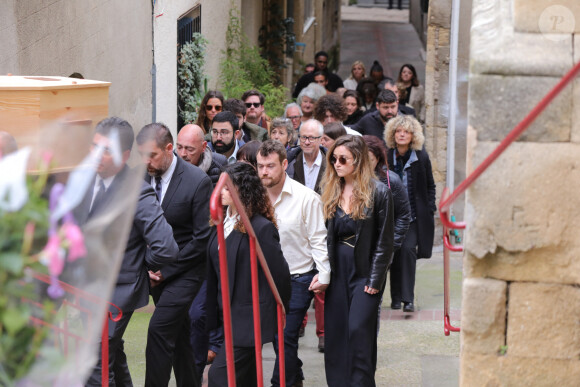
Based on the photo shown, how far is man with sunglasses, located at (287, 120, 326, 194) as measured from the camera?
7.42m

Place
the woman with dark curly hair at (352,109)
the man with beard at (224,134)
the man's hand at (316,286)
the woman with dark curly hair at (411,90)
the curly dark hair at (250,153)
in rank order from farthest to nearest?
the woman with dark curly hair at (411,90)
the woman with dark curly hair at (352,109)
the man with beard at (224,134)
the curly dark hair at (250,153)
the man's hand at (316,286)

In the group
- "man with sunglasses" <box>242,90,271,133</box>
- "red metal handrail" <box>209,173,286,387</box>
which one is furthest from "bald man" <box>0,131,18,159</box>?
"man with sunglasses" <box>242,90,271,133</box>

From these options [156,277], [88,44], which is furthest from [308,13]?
[156,277]

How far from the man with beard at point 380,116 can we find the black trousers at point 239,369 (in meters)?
4.66

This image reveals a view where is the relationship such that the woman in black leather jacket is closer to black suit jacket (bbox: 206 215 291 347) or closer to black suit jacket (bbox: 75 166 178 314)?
black suit jacket (bbox: 206 215 291 347)

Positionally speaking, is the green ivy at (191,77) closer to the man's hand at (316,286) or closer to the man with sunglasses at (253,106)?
the man with sunglasses at (253,106)

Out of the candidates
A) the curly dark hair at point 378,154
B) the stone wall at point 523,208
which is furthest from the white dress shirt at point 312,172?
the stone wall at point 523,208

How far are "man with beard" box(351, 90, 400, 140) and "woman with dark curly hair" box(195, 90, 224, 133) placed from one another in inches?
56.3

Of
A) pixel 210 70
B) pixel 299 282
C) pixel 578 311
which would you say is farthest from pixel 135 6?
pixel 578 311

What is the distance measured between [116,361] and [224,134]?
2934 millimetres

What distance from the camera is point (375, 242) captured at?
Result: 18.8 feet

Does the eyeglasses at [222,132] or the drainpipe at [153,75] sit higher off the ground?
the drainpipe at [153,75]

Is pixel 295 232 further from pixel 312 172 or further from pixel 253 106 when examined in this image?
pixel 253 106

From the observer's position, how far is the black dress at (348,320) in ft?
18.5
